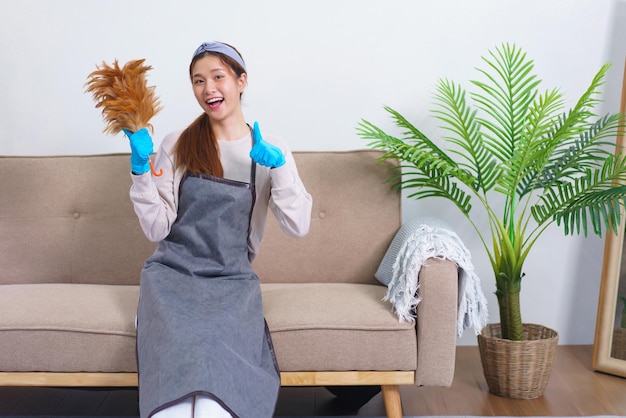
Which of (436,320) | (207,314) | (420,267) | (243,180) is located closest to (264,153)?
(243,180)

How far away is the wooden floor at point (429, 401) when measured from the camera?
227cm

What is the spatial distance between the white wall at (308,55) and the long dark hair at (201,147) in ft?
2.84

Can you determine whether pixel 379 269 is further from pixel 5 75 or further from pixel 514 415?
pixel 5 75

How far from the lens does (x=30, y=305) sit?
6.73 ft

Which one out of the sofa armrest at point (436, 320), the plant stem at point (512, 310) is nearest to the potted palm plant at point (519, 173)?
the plant stem at point (512, 310)

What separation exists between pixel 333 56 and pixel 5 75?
1.31 metres

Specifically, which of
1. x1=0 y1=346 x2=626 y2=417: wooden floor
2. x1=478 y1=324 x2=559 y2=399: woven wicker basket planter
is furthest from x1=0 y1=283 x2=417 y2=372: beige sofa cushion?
x1=478 y1=324 x2=559 y2=399: woven wicker basket planter

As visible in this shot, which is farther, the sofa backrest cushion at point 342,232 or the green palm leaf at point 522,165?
the sofa backrest cushion at point 342,232

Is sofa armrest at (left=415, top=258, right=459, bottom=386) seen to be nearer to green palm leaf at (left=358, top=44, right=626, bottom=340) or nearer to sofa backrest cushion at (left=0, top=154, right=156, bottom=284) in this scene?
green palm leaf at (left=358, top=44, right=626, bottom=340)

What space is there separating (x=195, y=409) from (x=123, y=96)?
2.62 feet

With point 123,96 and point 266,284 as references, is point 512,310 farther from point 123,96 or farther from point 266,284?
point 123,96

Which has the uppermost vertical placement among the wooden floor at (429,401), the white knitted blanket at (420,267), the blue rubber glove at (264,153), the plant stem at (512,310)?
the blue rubber glove at (264,153)

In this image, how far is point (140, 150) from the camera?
5.81 ft

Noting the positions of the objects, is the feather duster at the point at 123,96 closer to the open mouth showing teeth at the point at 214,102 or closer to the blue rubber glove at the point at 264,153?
the open mouth showing teeth at the point at 214,102
